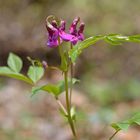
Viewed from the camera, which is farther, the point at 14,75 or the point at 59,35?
the point at 14,75

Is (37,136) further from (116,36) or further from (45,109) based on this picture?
(116,36)

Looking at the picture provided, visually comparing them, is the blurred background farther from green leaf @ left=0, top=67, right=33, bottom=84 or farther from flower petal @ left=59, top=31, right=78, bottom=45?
flower petal @ left=59, top=31, right=78, bottom=45

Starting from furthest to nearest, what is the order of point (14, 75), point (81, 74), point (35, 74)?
point (81, 74) → point (35, 74) → point (14, 75)

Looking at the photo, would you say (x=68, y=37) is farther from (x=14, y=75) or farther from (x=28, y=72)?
(x=28, y=72)

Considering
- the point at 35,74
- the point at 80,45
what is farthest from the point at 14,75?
the point at 80,45

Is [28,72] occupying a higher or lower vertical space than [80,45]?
lower

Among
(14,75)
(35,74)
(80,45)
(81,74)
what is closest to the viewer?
(80,45)

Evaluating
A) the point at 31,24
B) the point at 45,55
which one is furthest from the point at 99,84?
the point at 31,24

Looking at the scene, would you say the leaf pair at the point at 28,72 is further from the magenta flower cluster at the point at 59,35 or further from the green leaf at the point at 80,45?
the green leaf at the point at 80,45

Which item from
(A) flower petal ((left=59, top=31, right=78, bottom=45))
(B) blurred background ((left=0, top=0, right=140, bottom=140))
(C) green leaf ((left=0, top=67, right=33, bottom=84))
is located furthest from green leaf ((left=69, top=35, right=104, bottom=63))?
(B) blurred background ((left=0, top=0, right=140, bottom=140))
